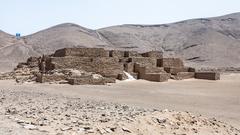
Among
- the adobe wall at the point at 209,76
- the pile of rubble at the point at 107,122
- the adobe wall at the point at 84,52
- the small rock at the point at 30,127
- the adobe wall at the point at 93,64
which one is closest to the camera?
the small rock at the point at 30,127

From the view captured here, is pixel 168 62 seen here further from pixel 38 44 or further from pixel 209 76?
pixel 38 44

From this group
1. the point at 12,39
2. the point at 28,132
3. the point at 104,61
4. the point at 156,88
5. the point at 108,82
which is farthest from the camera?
the point at 12,39

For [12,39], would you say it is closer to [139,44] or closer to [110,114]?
[139,44]

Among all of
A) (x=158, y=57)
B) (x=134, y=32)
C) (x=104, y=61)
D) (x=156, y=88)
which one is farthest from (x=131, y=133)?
(x=134, y=32)

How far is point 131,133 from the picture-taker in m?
7.91

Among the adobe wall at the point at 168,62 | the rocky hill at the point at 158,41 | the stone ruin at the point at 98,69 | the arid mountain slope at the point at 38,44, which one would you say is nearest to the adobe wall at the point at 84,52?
the stone ruin at the point at 98,69

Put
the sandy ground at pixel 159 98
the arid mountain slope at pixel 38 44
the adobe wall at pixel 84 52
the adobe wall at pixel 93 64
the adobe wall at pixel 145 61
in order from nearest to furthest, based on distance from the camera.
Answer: the sandy ground at pixel 159 98, the adobe wall at pixel 93 64, the adobe wall at pixel 84 52, the adobe wall at pixel 145 61, the arid mountain slope at pixel 38 44

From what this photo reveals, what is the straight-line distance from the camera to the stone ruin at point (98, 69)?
21.1 metres

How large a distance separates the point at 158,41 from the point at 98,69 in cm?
7295

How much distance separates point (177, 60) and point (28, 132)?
22892 millimetres

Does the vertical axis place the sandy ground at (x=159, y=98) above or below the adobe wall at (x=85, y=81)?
below

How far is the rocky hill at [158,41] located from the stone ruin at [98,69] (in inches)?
1112

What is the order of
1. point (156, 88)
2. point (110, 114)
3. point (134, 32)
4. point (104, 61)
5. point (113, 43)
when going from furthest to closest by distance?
point (134, 32)
point (113, 43)
point (104, 61)
point (156, 88)
point (110, 114)

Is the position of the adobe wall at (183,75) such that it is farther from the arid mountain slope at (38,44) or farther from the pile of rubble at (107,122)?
the arid mountain slope at (38,44)
